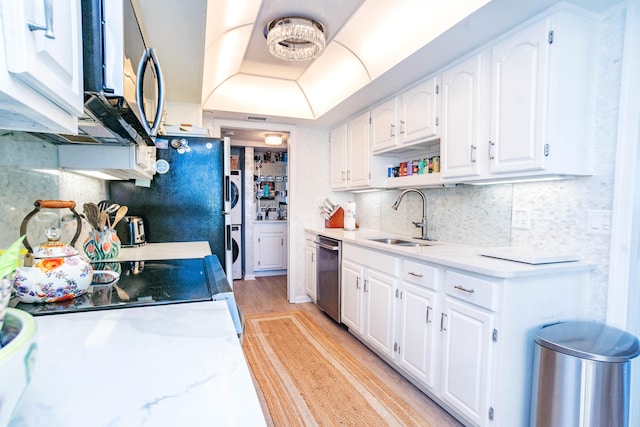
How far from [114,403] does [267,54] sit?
9.40 feet

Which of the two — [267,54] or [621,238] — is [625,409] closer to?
[621,238]

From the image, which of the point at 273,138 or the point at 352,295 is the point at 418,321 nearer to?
the point at 352,295

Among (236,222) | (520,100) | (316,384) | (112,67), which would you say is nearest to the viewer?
(112,67)

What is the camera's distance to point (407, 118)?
254cm

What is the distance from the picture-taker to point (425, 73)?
7.54 feet

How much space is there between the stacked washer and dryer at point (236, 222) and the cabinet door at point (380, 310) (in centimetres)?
296

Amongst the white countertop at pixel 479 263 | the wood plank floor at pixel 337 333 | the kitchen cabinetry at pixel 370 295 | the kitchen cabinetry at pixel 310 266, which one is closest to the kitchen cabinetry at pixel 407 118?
the white countertop at pixel 479 263

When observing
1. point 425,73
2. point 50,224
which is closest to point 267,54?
point 425,73

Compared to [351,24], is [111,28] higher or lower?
lower

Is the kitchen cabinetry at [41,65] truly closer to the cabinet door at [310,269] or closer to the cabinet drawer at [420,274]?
the cabinet drawer at [420,274]

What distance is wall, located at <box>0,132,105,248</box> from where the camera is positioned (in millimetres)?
1061

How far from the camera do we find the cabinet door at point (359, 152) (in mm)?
3168

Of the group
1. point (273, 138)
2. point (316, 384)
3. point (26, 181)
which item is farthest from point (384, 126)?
point (26, 181)

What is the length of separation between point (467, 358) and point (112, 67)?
1851 mm
